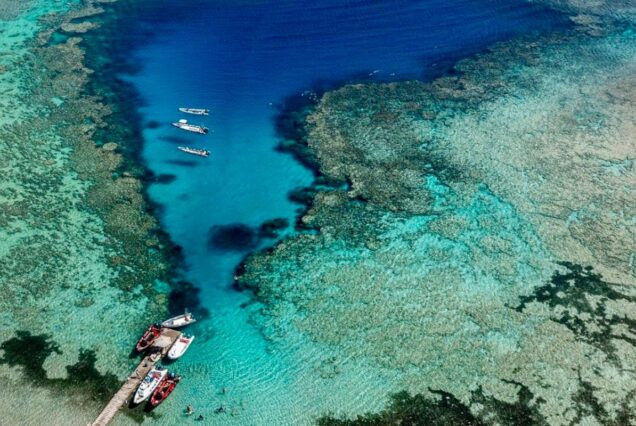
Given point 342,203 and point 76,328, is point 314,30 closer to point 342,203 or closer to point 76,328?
point 342,203

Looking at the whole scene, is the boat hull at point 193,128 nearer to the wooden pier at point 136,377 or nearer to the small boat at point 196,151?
the small boat at point 196,151

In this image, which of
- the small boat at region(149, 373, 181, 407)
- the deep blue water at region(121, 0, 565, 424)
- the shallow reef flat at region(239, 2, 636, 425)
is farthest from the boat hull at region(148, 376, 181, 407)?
the shallow reef flat at region(239, 2, 636, 425)

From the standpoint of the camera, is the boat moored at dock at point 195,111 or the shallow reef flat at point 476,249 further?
the boat moored at dock at point 195,111

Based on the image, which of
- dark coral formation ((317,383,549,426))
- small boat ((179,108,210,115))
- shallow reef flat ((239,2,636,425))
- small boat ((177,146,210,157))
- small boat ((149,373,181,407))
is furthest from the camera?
small boat ((179,108,210,115))

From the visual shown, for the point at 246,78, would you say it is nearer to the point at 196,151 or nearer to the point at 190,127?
the point at 190,127

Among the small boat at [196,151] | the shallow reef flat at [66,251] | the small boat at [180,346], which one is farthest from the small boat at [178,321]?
the small boat at [196,151]

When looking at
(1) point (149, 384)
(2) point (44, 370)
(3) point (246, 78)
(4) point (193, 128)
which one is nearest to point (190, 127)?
(4) point (193, 128)

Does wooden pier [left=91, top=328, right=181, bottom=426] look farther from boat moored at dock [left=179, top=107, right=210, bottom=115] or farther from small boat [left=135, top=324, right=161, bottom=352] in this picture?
boat moored at dock [left=179, top=107, right=210, bottom=115]
